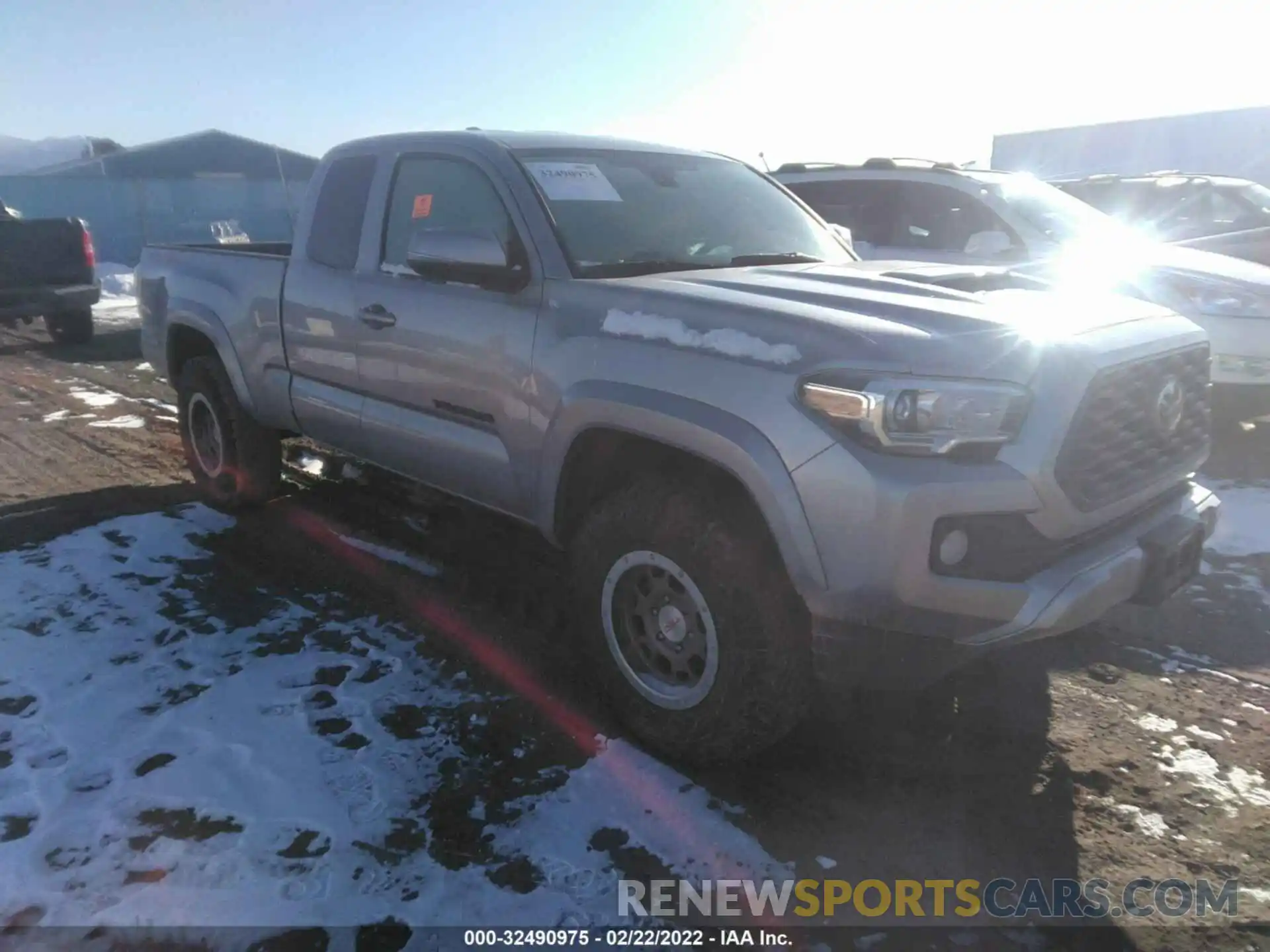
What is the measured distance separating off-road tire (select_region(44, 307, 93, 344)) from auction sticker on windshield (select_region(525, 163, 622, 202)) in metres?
9.39

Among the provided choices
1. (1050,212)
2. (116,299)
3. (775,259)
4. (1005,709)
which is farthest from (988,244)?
(116,299)

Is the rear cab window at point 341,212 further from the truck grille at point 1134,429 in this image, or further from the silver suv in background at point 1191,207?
the silver suv in background at point 1191,207

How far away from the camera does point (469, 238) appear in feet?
10.4

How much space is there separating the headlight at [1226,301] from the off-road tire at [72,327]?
11081 millimetres

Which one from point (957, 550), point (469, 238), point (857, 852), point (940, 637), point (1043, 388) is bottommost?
point (857, 852)

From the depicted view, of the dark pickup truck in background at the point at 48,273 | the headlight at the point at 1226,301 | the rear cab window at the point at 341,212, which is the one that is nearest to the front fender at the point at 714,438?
the rear cab window at the point at 341,212

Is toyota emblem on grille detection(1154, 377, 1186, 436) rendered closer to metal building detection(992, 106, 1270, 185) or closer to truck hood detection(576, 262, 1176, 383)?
truck hood detection(576, 262, 1176, 383)

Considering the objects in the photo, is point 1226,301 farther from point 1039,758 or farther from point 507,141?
point 507,141

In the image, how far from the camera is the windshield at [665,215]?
3447 millimetres

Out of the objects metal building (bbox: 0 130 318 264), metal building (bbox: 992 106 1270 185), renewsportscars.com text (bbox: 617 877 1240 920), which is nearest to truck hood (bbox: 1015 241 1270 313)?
renewsportscars.com text (bbox: 617 877 1240 920)

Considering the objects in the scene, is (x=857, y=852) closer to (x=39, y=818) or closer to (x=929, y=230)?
(x=39, y=818)

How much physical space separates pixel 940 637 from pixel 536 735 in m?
1.38

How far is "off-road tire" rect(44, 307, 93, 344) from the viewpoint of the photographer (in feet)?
35.8

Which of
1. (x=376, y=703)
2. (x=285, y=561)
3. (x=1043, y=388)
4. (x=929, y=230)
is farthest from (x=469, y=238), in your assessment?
(x=929, y=230)
